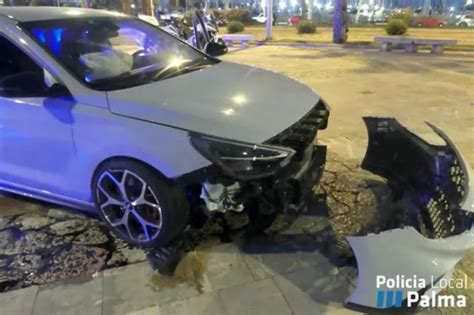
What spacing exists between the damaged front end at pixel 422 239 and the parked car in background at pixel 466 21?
29.4 meters

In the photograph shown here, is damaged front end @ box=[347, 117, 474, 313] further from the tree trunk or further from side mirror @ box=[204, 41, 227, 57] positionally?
the tree trunk

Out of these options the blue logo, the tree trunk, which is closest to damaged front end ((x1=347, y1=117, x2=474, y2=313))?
the blue logo

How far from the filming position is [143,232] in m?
2.70

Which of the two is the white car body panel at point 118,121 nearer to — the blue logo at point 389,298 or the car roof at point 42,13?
the car roof at point 42,13

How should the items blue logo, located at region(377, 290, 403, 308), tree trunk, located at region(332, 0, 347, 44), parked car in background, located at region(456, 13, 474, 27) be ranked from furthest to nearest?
parked car in background, located at region(456, 13, 474, 27) → tree trunk, located at region(332, 0, 347, 44) → blue logo, located at region(377, 290, 403, 308)

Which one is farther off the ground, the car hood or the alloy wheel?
the car hood

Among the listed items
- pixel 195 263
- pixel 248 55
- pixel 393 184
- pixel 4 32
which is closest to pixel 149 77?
pixel 4 32

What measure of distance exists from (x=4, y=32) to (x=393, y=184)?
315 cm

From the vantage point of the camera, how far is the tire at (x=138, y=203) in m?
2.46

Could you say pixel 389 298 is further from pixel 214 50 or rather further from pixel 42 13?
pixel 42 13

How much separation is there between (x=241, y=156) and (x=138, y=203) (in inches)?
31.5

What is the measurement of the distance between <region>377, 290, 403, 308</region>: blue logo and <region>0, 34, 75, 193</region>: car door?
2.07 m

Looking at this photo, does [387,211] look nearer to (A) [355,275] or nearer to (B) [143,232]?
(A) [355,275]

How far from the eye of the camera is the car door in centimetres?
261
